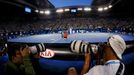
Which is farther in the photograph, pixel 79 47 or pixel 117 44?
pixel 79 47

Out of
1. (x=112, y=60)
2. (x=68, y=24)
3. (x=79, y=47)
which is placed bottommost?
(x=112, y=60)

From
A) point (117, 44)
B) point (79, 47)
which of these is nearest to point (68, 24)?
point (79, 47)

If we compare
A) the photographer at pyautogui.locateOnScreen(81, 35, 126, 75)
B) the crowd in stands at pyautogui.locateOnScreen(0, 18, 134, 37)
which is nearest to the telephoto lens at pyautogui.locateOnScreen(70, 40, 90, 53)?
the photographer at pyautogui.locateOnScreen(81, 35, 126, 75)

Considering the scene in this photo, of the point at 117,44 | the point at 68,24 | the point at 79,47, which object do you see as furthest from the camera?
the point at 68,24

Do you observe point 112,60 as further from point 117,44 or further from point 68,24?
point 68,24

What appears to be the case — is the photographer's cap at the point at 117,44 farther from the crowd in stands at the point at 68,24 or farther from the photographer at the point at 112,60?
the crowd in stands at the point at 68,24

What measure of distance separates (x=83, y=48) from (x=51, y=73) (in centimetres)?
556

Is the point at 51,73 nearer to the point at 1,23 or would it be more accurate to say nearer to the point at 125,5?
the point at 1,23

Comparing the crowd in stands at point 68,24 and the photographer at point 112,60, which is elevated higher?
the crowd in stands at point 68,24

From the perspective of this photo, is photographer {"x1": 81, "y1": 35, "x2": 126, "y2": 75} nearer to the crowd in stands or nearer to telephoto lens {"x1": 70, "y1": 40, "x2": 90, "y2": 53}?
telephoto lens {"x1": 70, "y1": 40, "x2": 90, "y2": 53}

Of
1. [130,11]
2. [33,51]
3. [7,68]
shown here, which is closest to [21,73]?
[7,68]

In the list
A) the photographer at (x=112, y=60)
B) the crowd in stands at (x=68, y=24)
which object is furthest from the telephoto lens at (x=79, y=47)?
the crowd in stands at (x=68, y=24)

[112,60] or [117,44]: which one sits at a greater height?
[117,44]

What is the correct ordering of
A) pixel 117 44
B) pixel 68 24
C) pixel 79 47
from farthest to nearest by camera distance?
pixel 68 24
pixel 79 47
pixel 117 44
